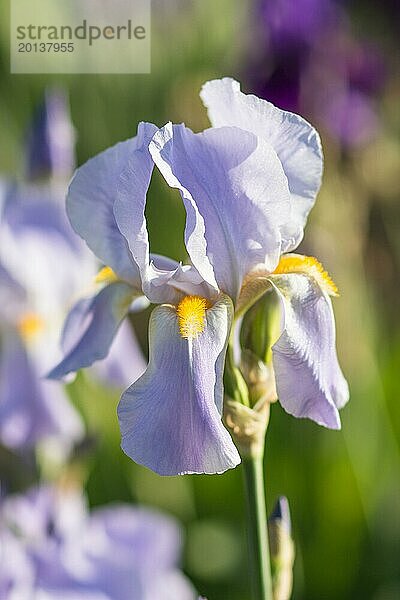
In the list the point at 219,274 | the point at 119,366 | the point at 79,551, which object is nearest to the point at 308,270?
the point at 219,274

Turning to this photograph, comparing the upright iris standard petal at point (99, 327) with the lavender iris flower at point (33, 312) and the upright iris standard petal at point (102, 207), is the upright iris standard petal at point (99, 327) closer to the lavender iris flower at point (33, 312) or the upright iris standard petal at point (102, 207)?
the upright iris standard petal at point (102, 207)

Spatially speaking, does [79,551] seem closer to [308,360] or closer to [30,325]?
[30,325]

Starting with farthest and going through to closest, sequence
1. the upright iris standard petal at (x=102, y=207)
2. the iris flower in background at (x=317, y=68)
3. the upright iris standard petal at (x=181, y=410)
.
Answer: the iris flower in background at (x=317, y=68), the upright iris standard petal at (x=102, y=207), the upright iris standard petal at (x=181, y=410)

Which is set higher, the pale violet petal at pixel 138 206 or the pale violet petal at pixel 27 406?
the pale violet petal at pixel 138 206

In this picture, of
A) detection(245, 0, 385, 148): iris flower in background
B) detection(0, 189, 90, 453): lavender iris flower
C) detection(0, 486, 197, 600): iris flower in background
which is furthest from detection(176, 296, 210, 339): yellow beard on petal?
detection(245, 0, 385, 148): iris flower in background

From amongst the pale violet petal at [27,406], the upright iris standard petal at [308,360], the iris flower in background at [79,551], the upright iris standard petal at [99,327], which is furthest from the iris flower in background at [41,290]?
the upright iris standard petal at [308,360]

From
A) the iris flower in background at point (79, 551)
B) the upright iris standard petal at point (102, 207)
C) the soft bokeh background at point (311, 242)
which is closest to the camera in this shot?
the upright iris standard petal at point (102, 207)

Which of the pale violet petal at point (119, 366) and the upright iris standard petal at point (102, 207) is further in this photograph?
the pale violet petal at point (119, 366)
